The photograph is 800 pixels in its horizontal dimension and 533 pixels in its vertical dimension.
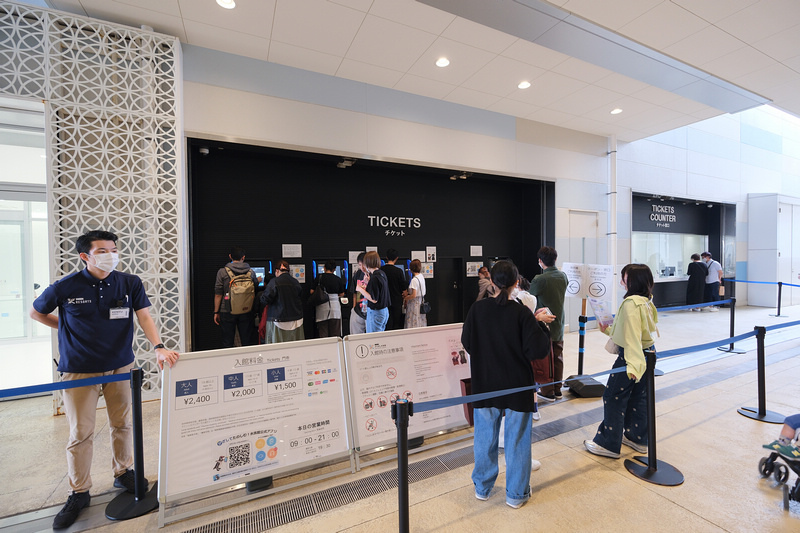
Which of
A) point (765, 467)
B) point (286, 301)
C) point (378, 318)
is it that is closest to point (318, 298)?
point (286, 301)

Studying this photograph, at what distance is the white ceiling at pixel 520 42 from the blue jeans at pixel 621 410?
3.69m

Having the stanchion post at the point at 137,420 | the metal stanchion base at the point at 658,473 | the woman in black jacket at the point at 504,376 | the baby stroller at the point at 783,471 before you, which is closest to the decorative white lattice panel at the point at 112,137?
the stanchion post at the point at 137,420

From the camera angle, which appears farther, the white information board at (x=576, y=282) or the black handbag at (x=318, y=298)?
the black handbag at (x=318, y=298)

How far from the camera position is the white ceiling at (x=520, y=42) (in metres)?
3.70

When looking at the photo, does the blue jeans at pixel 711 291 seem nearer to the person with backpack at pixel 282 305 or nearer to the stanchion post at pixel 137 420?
the person with backpack at pixel 282 305

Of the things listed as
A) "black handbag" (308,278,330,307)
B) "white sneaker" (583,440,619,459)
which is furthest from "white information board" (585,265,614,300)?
"black handbag" (308,278,330,307)

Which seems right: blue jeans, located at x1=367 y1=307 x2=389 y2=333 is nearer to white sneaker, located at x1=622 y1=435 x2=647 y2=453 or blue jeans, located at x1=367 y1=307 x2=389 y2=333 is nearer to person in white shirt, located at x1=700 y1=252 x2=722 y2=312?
white sneaker, located at x1=622 y1=435 x2=647 y2=453

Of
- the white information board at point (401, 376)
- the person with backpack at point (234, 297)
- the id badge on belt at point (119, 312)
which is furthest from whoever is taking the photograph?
the person with backpack at point (234, 297)

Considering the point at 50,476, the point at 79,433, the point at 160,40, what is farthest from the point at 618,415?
the point at 160,40

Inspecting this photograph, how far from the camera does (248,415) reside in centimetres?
232

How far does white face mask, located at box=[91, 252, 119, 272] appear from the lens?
7.48 feet

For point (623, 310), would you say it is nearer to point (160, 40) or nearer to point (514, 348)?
point (514, 348)

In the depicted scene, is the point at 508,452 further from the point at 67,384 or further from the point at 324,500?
the point at 67,384

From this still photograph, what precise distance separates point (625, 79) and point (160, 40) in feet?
20.8
